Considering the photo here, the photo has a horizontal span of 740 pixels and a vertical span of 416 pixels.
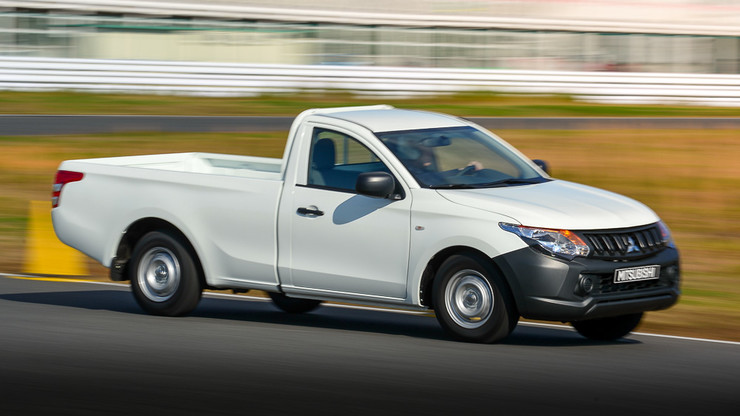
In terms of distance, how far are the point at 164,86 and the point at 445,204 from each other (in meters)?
21.9

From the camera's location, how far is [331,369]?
6.94 metres

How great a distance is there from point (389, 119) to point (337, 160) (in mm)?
522

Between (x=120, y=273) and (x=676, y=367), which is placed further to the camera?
(x=120, y=273)

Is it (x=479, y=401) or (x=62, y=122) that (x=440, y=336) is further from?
(x=62, y=122)

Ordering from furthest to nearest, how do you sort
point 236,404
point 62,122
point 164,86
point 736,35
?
point 736,35, point 164,86, point 62,122, point 236,404

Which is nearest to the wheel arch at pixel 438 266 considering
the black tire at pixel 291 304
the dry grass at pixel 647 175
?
the black tire at pixel 291 304

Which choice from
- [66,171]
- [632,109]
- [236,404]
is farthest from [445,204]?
[632,109]

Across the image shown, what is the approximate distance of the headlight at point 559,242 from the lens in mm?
7329

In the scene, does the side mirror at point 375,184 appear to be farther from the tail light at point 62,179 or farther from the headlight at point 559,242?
the tail light at point 62,179

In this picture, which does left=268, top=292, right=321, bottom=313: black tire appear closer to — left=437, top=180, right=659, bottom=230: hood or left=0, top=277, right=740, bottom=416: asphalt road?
left=0, top=277, right=740, bottom=416: asphalt road

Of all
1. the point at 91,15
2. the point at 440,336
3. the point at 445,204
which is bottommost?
the point at 440,336

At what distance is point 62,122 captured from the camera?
78.6 feet

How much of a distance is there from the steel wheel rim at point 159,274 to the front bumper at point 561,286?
9.29 ft

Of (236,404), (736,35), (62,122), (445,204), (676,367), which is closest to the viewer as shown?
(236,404)
